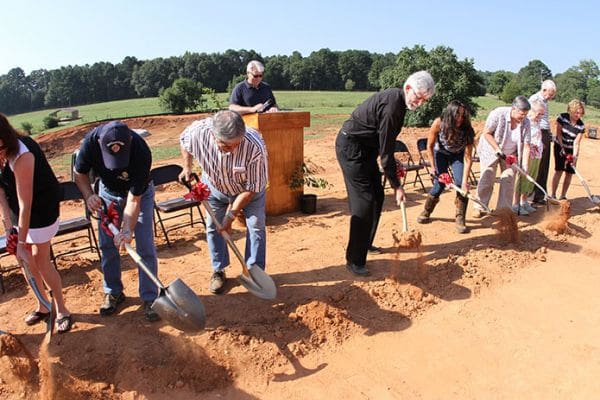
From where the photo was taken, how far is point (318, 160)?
1185 cm

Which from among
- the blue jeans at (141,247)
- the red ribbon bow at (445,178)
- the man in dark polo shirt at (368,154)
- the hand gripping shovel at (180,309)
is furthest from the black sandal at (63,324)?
the red ribbon bow at (445,178)

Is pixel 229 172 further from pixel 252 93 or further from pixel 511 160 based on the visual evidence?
pixel 511 160

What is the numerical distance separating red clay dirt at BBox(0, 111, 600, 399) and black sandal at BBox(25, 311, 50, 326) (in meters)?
0.07

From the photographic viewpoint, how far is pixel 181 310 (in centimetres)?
288

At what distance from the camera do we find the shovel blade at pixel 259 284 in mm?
3631

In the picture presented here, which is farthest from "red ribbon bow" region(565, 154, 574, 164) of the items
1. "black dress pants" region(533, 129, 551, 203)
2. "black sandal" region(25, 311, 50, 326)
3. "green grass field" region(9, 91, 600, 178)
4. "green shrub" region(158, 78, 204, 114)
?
"green shrub" region(158, 78, 204, 114)

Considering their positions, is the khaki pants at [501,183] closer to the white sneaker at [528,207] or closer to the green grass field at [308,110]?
the white sneaker at [528,207]

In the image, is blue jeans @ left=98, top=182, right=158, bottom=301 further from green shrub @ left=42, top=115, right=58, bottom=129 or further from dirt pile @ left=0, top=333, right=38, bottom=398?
green shrub @ left=42, top=115, right=58, bottom=129

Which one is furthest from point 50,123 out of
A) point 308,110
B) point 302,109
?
point 308,110

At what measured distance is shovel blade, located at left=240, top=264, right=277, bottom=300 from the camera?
363cm

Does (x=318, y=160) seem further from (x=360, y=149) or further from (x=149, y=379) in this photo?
(x=149, y=379)

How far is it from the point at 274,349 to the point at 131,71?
244 ft

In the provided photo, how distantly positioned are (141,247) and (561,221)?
5.24m

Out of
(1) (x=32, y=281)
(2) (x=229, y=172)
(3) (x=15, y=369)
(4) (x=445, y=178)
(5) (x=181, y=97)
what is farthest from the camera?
(5) (x=181, y=97)
